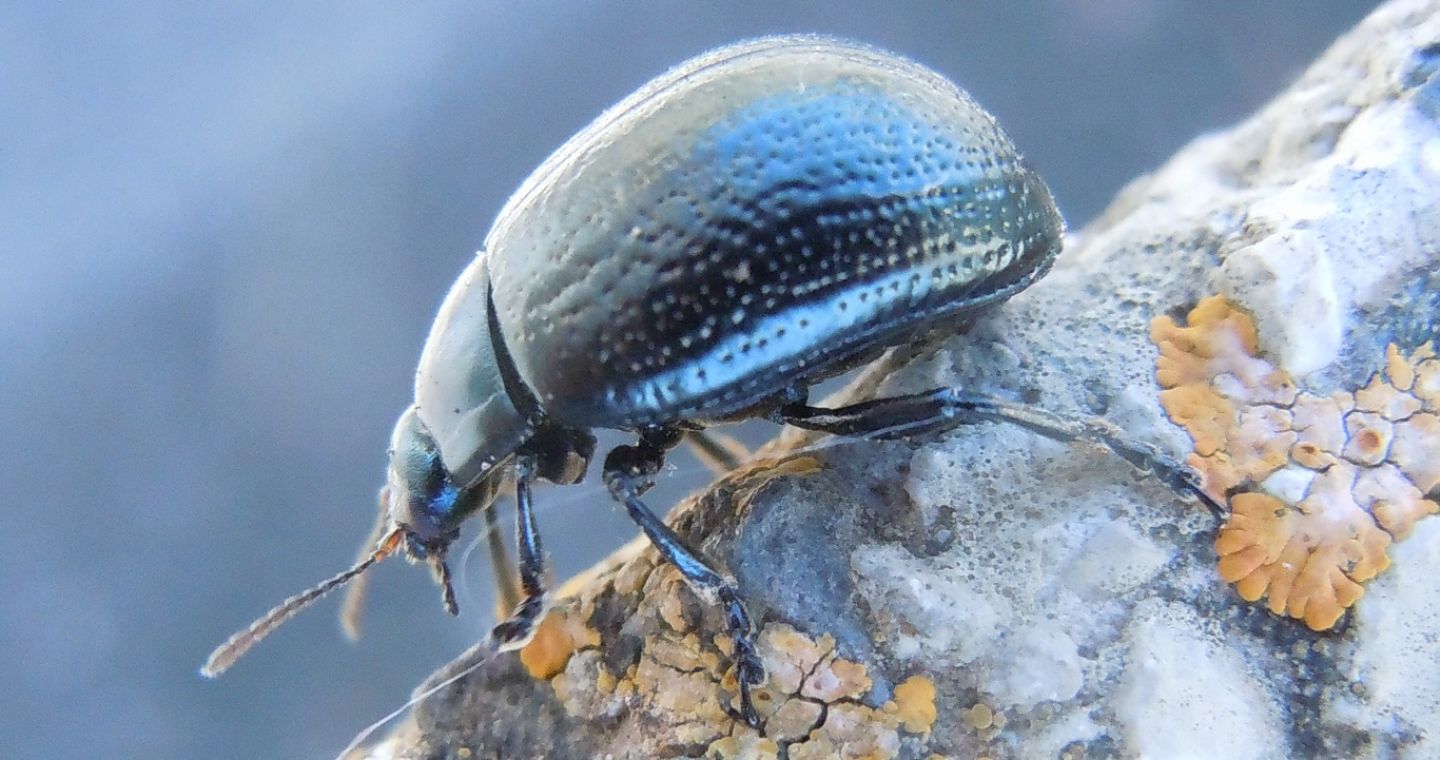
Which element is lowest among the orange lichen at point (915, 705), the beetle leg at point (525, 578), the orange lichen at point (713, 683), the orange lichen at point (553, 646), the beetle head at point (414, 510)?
the orange lichen at point (915, 705)

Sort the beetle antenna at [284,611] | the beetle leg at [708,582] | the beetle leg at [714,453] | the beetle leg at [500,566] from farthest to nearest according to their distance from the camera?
the beetle leg at [714,453]
the beetle leg at [500,566]
the beetle antenna at [284,611]
the beetle leg at [708,582]

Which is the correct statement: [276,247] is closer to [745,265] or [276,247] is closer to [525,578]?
[525,578]

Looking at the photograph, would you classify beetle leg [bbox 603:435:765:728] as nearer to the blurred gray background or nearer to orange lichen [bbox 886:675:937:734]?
orange lichen [bbox 886:675:937:734]

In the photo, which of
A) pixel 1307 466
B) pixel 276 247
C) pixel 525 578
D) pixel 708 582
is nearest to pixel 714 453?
pixel 525 578

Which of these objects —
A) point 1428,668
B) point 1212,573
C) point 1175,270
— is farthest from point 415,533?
point 1428,668

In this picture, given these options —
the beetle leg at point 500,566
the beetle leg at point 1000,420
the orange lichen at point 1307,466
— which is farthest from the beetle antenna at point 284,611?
the orange lichen at point 1307,466

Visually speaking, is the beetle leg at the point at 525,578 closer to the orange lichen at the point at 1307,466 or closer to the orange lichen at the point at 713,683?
the orange lichen at the point at 713,683
